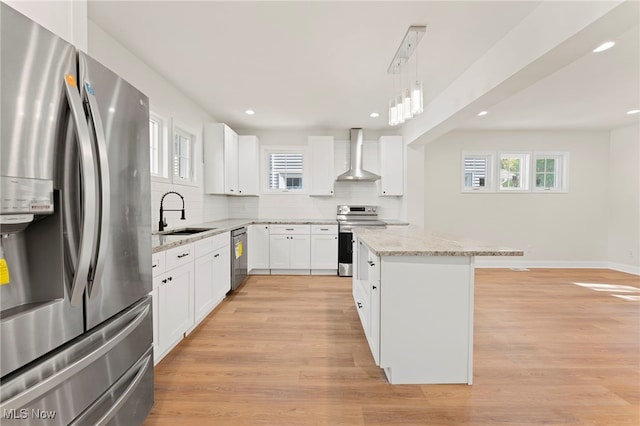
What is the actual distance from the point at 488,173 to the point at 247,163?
177 inches

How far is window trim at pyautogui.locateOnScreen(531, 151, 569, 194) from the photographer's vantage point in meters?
5.42

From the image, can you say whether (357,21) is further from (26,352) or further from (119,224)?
(26,352)

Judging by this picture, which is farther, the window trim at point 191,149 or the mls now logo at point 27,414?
the window trim at point 191,149

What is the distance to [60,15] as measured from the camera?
1311 millimetres

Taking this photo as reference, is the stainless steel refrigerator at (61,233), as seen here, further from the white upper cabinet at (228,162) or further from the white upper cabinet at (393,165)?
the white upper cabinet at (393,165)

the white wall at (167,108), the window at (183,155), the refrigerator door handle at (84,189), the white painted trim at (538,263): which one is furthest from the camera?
the white painted trim at (538,263)

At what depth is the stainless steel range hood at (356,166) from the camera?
500cm

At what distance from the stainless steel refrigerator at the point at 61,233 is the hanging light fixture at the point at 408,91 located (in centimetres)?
185

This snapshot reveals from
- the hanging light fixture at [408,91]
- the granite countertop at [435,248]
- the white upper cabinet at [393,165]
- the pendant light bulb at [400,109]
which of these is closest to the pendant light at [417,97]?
the hanging light fixture at [408,91]

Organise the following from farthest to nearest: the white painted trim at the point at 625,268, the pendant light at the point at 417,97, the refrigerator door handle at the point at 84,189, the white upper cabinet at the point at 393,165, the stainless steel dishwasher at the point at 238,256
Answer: the white upper cabinet at the point at 393,165
the white painted trim at the point at 625,268
the stainless steel dishwasher at the point at 238,256
the pendant light at the point at 417,97
the refrigerator door handle at the point at 84,189

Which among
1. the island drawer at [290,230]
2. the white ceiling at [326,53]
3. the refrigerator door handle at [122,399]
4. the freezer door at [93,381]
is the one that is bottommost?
the refrigerator door handle at [122,399]

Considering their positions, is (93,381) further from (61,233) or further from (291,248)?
(291,248)

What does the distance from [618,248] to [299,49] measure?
6485 mm

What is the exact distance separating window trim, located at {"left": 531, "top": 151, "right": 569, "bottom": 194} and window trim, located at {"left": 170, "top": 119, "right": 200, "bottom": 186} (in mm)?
5930
